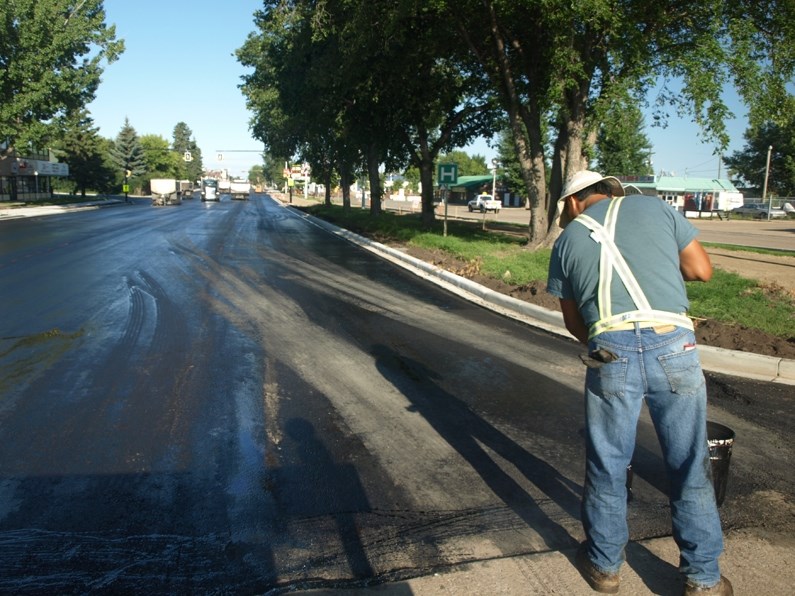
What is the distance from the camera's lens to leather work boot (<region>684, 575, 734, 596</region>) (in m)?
2.81

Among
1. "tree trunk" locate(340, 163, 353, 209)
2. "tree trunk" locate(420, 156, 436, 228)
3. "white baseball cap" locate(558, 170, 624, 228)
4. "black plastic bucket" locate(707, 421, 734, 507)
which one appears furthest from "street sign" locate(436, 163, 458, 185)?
"tree trunk" locate(340, 163, 353, 209)

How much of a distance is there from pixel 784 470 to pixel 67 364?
6351 millimetres

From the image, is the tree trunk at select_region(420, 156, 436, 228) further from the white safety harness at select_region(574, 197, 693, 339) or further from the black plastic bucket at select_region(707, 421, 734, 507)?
the white safety harness at select_region(574, 197, 693, 339)

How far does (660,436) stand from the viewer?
297 cm

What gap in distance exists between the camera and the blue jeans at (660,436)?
283cm

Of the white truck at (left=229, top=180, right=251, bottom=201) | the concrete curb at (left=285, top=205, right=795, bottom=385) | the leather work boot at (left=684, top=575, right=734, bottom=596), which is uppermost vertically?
the white truck at (left=229, top=180, right=251, bottom=201)

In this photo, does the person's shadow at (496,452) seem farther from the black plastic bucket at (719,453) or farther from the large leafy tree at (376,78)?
the large leafy tree at (376,78)

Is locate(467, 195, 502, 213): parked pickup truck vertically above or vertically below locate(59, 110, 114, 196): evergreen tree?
below

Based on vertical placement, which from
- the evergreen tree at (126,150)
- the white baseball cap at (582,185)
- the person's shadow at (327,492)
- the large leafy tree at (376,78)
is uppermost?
the evergreen tree at (126,150)

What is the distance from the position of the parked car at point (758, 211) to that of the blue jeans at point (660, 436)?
51.5 meters

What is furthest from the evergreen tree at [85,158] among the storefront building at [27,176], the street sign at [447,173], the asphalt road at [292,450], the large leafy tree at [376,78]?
the asphalt road at [292,450]

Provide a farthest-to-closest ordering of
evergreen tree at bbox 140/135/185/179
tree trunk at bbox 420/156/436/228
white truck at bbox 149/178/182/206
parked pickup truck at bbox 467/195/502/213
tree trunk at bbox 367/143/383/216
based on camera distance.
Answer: evergreen tree at bbox 140/135/185/179, white truck at bbox 149/178/182/206, parked pickup truck at bbox 467/195/502/213, tree trunk at bbox 367/143/383/216, tree trunk at bbox 420/156/436/228

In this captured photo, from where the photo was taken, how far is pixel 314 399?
5574 mm

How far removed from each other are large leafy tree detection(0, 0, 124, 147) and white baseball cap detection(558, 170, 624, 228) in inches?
1625
